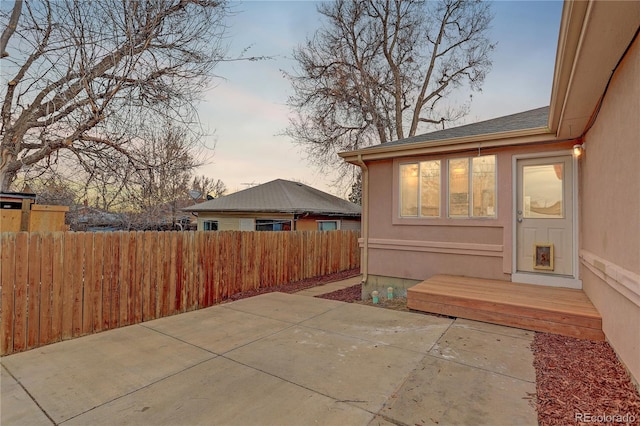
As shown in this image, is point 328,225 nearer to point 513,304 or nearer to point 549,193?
point 549,193

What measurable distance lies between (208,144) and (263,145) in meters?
9.07

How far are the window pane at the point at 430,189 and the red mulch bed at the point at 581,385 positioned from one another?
295 cm

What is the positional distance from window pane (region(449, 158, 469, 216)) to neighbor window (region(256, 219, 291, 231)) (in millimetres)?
8689

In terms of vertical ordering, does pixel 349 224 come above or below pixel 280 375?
above

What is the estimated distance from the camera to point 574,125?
13.8 feet

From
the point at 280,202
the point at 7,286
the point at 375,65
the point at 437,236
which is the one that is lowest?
the point at 7,286

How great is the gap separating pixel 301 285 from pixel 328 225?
7.10 meters

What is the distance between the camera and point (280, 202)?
13.7 meters

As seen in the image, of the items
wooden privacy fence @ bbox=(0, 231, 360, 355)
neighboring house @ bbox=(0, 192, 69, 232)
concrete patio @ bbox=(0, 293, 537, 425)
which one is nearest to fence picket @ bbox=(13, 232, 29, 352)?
wooden privacy fence @ bbox=(0, 231, 360, 355)

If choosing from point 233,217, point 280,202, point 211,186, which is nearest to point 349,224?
point 280,202

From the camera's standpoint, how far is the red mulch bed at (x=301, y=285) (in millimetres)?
6675

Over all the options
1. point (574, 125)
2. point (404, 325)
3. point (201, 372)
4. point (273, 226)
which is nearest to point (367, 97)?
point (273, 226)

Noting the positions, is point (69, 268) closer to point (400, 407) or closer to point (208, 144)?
point (208, 144)

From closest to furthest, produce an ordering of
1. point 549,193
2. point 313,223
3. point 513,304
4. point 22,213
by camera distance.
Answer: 1. point 513,304
2. point 22,213
3. point 549,193
4. point 313,223
